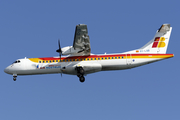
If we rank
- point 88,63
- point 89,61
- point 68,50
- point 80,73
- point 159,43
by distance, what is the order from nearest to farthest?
point 68,50
point 80,73
point 88,63
point 89,61
point 159,43

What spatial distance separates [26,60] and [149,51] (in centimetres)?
1428

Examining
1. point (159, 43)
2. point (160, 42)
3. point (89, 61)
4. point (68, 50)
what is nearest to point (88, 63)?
point (89, 61)

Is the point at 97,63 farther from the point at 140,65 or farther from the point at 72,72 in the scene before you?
the point at 140,65

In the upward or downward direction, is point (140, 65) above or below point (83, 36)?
below

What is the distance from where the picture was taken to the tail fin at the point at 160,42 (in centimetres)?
3159

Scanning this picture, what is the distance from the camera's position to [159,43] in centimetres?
3195

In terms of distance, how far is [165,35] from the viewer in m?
32.1

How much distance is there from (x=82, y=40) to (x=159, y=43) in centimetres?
963

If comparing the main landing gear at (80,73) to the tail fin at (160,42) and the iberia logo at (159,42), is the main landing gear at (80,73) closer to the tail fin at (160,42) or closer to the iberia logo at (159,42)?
the tail fin at (160,42)

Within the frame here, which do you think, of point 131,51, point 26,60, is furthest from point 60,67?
point 131,51

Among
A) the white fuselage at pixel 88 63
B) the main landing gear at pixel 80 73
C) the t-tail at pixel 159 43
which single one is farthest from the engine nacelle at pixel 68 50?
the t-tail at pixel 159 43

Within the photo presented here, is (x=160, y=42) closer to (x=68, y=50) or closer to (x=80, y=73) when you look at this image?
(x=80, y=73)

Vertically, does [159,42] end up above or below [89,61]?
above

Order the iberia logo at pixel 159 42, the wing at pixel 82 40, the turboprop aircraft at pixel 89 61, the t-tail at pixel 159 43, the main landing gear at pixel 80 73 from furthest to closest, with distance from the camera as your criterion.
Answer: the iberia logo at pixel 159 42
the t-tail at pixel 159 43
the turboprop aircraft at pixel 89 61
the main landing gear at pixel 80 73
the wing at pixel 82 40
